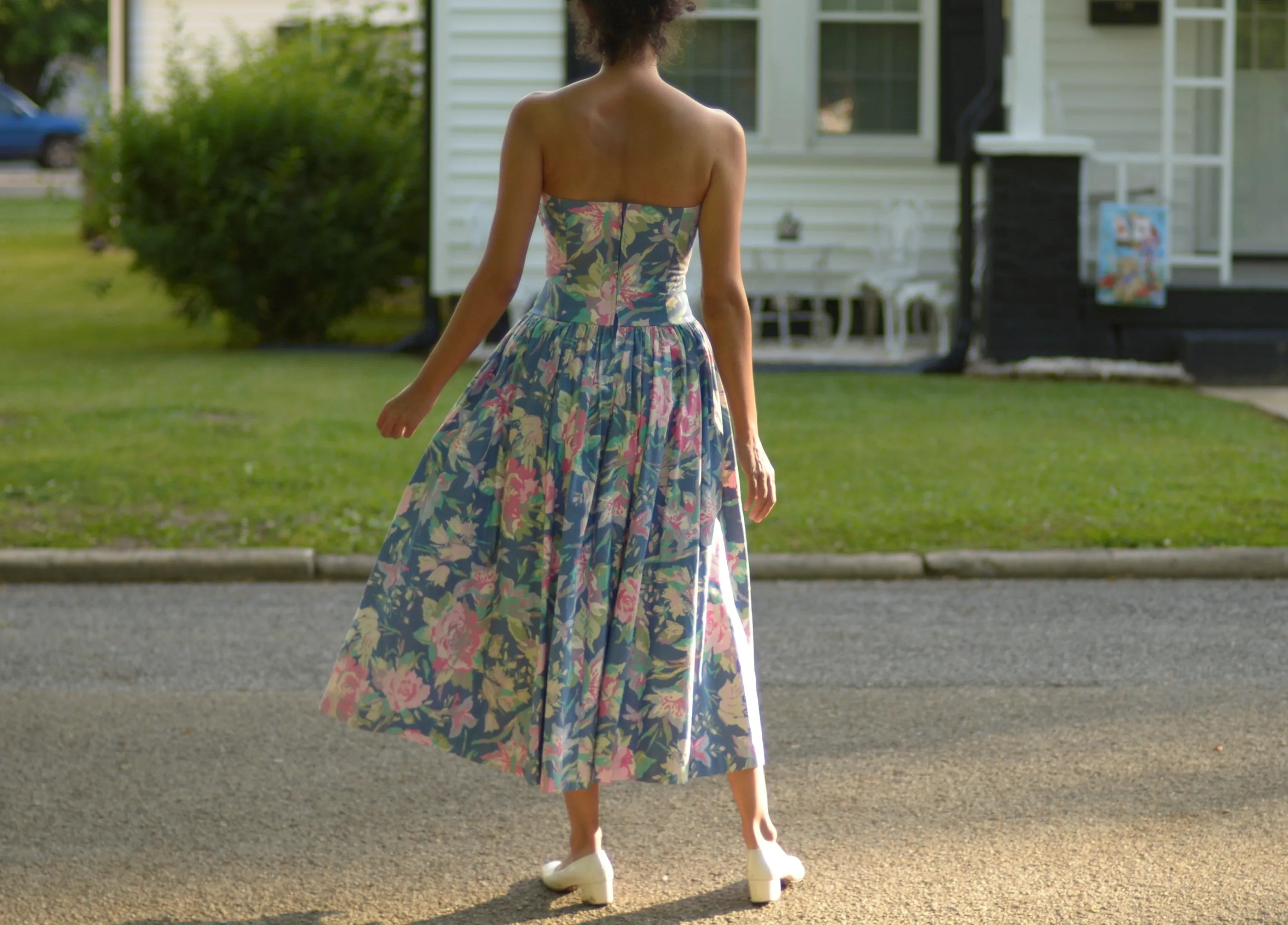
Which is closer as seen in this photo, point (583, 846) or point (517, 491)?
point (517, 491)

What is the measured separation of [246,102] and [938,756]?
10961 mm

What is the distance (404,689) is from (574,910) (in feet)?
1.92

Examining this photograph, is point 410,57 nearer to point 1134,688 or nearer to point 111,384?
point 111,384

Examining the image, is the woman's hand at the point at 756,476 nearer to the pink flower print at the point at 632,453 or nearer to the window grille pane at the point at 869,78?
the pink flower print at the point at 632,453

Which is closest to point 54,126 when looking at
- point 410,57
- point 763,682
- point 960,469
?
point 410,57

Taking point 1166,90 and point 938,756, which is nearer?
point 938,756

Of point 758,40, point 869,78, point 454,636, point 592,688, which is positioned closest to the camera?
point 592,688

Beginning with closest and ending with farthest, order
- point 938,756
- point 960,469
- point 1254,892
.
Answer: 1. point 1254,892
2. point 938,756
3. point 960,469

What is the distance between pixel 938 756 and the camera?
4.46 m

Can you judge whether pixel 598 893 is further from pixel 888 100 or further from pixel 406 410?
pixel 888 100

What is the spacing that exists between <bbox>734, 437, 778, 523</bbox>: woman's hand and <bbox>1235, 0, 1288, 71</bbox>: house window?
12033 millimetres

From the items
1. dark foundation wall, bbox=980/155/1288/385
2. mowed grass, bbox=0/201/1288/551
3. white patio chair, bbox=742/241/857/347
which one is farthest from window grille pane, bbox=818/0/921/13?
mowed grass, bbox=0/201/1288/551

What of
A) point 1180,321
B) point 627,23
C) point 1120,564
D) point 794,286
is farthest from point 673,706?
point 794,286

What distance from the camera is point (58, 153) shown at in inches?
1437
